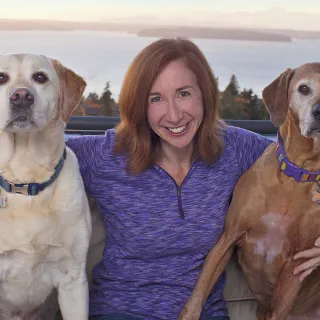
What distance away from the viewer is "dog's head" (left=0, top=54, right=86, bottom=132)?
1561mm

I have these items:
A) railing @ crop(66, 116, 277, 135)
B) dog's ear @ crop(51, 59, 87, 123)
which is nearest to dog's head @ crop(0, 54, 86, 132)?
dog's ear @ crop(51, 59, 87, 123)

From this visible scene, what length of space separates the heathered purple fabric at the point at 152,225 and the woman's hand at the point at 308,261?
28 centimetres

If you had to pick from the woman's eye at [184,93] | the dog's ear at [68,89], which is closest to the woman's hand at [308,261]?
the woman's eye at [184,93]

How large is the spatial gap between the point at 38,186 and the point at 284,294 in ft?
2.96

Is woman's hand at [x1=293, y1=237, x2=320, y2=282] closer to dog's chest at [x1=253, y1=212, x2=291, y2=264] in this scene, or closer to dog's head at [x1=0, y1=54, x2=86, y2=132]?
dog's chest at [x1=253, y1=212, x2=291, y2=264]

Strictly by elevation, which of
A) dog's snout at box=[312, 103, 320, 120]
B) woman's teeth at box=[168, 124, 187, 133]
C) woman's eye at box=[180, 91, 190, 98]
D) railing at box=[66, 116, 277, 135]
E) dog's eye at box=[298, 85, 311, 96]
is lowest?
railing at box=[66, 116, 277, 135]

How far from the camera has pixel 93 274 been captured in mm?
2053

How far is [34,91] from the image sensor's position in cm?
160

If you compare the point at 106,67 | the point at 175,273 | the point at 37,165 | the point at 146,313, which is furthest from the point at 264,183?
the point at 106,67

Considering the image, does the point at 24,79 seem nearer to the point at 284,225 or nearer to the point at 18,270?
the point at 18,270

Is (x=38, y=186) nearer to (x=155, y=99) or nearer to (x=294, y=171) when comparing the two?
(x=155, y=99)

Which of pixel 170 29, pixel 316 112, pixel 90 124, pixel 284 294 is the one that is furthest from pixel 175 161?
pixel 170 29

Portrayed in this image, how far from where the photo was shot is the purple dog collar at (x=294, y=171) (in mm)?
1875

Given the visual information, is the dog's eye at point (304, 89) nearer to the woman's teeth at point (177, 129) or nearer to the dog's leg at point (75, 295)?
the woman's teeth at point (177, 129)
